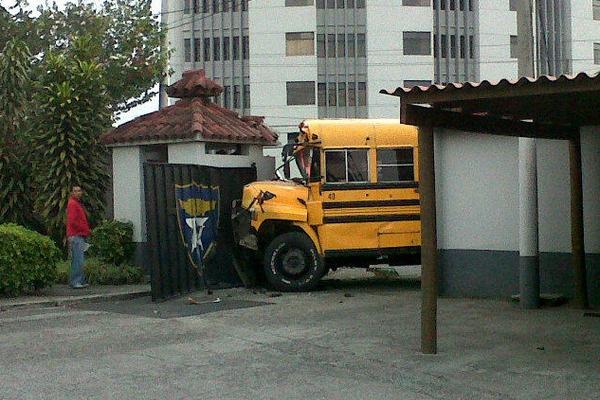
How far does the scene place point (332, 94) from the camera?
174 ft

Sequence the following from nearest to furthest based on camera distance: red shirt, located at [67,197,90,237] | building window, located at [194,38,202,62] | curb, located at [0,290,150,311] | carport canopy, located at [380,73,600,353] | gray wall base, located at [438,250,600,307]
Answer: carport canopy, located at [380,73,600,353] < gray wall base, located at [438,250,600,307] < curb, located at [0,290,150,311] < red shirt, located at [67,197,90,237] < building window, located at [194,38,202,62]

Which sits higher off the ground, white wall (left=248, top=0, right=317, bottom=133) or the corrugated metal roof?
white wall (left=248, top=0, right=317, bottom=133)

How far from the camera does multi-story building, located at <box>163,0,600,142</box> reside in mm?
52625

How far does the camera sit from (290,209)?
593 inches

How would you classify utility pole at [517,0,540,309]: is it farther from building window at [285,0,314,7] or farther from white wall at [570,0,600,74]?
white wall at [570,0,600,74]

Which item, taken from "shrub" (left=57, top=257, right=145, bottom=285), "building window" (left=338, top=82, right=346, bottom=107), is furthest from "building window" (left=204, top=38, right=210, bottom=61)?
"shrub" (left=57, top=257, right=145, bottom=285)

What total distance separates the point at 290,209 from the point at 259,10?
3961cm

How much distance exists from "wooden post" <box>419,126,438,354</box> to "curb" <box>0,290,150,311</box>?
23.0 feet

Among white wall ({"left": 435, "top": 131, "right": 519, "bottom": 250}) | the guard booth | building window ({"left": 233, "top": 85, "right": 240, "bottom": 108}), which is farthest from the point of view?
building window ({"left": 233, "top": 85, "right": 240, "bottom": 108})

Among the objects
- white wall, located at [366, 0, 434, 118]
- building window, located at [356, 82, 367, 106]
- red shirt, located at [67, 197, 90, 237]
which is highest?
white wall, located at [366, 0, 434, 118]

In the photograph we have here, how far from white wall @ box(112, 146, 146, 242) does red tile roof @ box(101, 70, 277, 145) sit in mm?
346

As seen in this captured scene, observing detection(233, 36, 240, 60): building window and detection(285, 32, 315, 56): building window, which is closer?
detection(285, 32, 315, 56): building window

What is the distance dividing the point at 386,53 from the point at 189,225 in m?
39.4

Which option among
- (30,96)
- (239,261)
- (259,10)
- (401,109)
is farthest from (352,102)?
(401,109)
